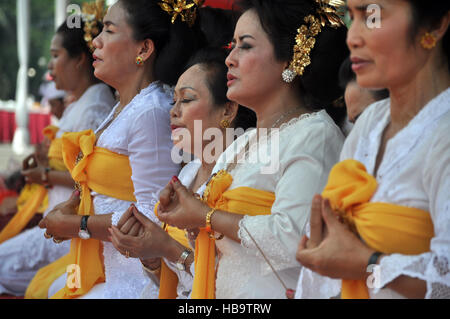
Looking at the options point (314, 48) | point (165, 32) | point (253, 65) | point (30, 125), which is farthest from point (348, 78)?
point (30, 125)

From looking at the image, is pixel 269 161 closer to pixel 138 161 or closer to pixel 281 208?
pixel 281 208

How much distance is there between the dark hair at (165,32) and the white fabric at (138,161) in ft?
0.48

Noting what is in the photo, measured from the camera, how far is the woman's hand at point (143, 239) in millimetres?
2367

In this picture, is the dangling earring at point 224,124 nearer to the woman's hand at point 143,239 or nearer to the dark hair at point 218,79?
the dark hair at point 218,79

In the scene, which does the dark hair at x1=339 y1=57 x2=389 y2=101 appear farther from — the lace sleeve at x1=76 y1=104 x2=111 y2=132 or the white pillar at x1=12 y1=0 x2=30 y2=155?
the white pillar at x1=12 y1=0 x2=30 y2=155

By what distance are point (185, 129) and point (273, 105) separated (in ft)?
1.51

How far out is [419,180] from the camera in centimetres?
141

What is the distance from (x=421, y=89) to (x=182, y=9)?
4.99 feet

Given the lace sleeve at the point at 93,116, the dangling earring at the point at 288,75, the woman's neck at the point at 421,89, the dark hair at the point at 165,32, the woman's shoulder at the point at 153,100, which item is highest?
the dark hair at the point at 165,32

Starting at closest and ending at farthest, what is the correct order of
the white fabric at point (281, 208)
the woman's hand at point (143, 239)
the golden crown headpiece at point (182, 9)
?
the white fabric at point (281, 208), the woman's hand at point (143, 239), the golden crown headpiece at point (182, 9)

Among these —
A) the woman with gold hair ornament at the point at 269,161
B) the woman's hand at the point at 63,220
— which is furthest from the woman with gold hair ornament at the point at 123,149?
the woman with gold hair ornament at the point at 269,161
